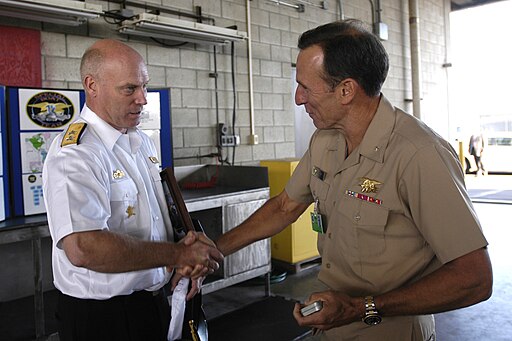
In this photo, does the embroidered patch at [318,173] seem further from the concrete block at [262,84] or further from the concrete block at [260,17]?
the concrete block at [260,17]

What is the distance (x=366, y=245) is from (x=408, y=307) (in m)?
0.21

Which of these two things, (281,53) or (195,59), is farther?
(281,53)

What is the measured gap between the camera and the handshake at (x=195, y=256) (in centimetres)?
150

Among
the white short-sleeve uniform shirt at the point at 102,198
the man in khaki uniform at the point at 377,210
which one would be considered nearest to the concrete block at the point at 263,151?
the white short-sleeve uniform shirt at the point at 102,198

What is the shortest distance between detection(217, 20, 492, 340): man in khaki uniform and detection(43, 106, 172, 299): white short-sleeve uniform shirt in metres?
0.64

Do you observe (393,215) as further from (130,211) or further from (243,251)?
(243,251)

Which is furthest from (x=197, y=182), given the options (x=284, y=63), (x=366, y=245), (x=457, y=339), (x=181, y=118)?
(x=366, y=245)

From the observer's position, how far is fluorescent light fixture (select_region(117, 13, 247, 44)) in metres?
3.54

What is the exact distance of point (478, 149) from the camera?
450 inches

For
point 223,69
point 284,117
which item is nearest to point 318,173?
point 223,69

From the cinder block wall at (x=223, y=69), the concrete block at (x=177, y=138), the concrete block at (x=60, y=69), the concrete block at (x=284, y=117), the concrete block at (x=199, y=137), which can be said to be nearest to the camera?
the concrete block at (x=60, y=69)

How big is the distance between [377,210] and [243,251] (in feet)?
8.08

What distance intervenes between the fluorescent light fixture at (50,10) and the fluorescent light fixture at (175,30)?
0.42m

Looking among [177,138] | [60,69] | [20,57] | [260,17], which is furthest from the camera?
[260,17]
